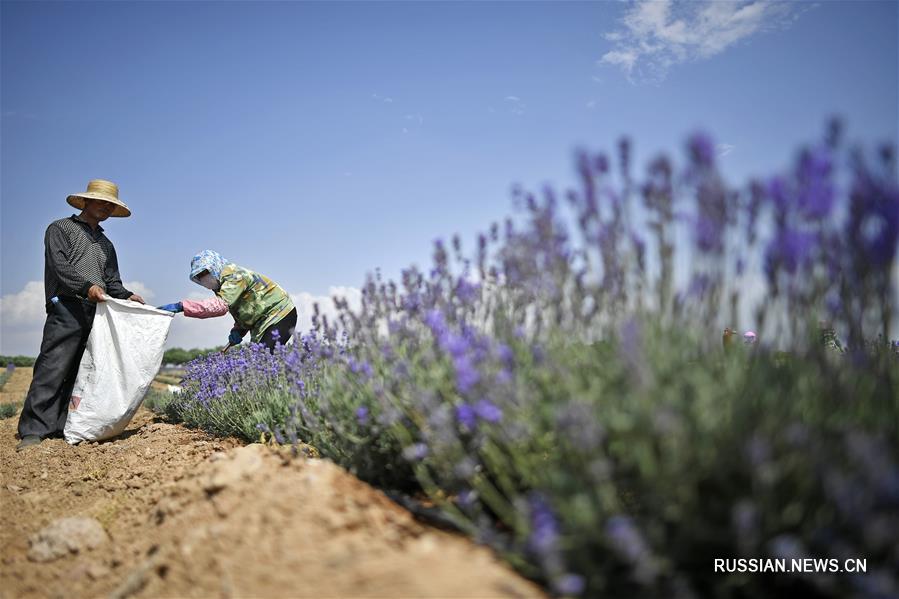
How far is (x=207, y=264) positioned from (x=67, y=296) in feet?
4.29

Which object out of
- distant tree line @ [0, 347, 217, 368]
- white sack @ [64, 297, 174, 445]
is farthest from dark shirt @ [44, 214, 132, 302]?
distant tree line @ [0, 347, 217, 368]

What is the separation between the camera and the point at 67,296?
5.46 meters

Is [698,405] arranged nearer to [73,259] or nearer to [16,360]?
[73,259]

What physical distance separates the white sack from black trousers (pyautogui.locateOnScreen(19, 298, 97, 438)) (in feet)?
0.64

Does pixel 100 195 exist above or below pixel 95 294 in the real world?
above

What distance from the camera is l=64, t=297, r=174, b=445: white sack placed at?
536 centimetres

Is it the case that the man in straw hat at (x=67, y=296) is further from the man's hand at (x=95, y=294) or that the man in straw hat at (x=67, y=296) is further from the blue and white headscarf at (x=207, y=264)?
the blue and white headscarf at (x=207, y=264)

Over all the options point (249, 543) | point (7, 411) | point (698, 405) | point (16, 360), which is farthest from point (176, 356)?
point (698, 405)

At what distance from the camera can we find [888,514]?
4.58ft

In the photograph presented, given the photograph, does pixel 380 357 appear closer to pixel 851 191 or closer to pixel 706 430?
pixel 706 430

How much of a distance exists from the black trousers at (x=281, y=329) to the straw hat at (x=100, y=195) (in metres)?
1.85

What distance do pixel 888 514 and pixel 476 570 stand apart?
101 cm

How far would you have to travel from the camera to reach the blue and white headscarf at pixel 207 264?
5555 millimetres

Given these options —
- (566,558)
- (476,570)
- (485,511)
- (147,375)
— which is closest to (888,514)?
(566,558)
